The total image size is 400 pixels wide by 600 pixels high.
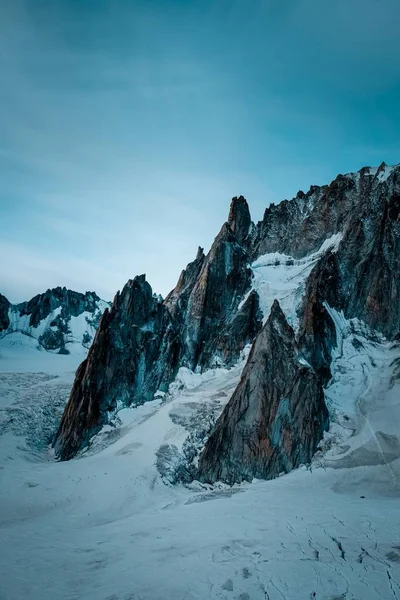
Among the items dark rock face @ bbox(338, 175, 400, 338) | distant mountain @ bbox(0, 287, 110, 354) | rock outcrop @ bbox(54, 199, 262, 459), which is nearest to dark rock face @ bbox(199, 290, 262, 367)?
rock outcrop @ bbox(54, 199, 262, 459)

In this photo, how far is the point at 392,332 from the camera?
46.2m

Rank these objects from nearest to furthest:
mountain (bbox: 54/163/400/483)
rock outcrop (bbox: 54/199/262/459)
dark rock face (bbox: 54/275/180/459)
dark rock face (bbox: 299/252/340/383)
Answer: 1. mountain (bbox: 54/163/400/483)
2. dark rock face (bbox: 299/252/340/383)
3. dark rock face (bbox: 54/275/180/459)
4. rock outcrop (bbox: 54/199/262/459)

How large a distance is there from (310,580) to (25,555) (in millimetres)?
11688

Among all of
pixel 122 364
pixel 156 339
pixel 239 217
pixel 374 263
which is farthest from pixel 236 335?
pixel 239 217

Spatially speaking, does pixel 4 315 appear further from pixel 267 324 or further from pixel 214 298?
pixel 267 324

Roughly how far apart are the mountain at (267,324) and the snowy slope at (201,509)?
2055 millimetres

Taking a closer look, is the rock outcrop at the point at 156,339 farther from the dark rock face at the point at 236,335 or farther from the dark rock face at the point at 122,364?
the dark rock face at the point at 122,364

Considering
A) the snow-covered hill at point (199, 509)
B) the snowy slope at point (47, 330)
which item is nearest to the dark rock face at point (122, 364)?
the snow-covered hill at point (199, 509)

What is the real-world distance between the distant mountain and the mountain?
64897 mm

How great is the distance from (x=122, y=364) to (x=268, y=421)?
23.1 meters

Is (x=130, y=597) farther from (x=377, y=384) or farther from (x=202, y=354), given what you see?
(x=202, y=354)

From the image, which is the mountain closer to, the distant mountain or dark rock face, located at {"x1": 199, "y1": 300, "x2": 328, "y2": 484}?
dark rock face, located at {"x1": 199, "y1": 300, "x2": 328, "y2": 484}

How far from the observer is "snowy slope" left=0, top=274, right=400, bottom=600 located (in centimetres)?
1175

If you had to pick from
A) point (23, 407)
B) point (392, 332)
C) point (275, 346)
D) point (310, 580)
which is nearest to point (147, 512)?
point (310, 580)
